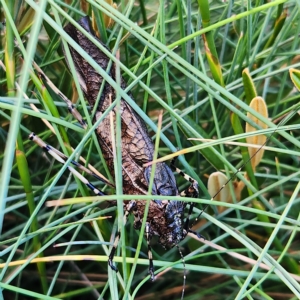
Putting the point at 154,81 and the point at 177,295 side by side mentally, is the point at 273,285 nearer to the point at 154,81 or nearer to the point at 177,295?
the point at 177,295

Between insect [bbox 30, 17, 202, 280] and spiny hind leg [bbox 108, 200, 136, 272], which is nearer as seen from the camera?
spiny hind leg [bbox 108, 200, 136, 272]

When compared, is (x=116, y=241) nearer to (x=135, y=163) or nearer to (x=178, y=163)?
(x=135, y=163)

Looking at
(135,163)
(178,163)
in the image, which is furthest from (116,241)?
(178,163)

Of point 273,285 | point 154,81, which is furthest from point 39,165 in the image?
point 273,285

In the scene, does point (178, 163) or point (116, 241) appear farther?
point (178, 163)

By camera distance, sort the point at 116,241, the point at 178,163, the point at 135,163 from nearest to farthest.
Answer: the point at 116,241, the point at 135,163, the point at 178,163

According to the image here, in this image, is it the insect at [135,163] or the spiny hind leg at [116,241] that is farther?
the insect at [135,163]

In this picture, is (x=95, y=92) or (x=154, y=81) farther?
(x=154, y=81)

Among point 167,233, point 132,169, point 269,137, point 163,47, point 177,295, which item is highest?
point 163,47
